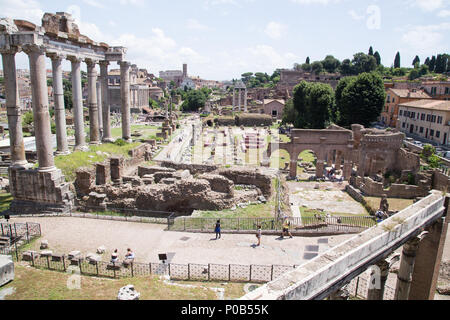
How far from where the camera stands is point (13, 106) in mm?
19844

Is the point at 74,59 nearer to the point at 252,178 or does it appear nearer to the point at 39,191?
the point at 39,191

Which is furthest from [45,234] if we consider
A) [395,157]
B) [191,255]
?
[395,157]

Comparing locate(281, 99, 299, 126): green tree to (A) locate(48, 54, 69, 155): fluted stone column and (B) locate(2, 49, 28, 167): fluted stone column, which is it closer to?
(A) locate(48, 54, 69, 155): fluted stone column

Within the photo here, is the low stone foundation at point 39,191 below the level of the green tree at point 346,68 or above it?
below

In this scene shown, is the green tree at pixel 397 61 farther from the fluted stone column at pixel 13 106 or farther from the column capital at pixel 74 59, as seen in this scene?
the fluted stone column at pixel 13 106

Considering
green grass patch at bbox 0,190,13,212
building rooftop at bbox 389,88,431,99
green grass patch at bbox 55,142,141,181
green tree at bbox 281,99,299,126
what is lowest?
green grass patch at bbox 0,190,13,212

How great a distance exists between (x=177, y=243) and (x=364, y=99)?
4441cm

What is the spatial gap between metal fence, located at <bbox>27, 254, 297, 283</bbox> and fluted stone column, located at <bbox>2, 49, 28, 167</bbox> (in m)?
9.60

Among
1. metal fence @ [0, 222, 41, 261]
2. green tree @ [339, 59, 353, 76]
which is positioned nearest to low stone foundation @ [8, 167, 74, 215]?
metal fence @ [0, 222, 41, 261]

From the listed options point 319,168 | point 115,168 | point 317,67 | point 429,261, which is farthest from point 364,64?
point 429,261

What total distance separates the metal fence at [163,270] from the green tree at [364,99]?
44388 mm

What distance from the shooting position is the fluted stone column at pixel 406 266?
1243 cm

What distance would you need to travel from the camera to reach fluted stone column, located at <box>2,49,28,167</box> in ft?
63.4

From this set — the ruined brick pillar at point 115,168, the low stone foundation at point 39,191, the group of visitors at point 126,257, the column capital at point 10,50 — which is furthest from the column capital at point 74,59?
the group of visitors at point 126,257
